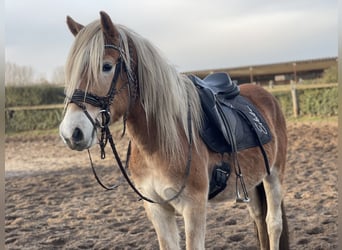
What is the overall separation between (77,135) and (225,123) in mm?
1092

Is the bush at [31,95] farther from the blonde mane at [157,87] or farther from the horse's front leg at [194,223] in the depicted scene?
the horse's front leg at [194,223]

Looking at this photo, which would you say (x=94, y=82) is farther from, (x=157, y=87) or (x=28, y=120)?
(x=28, y=120)

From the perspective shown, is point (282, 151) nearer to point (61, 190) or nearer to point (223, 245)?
point (223, 245)

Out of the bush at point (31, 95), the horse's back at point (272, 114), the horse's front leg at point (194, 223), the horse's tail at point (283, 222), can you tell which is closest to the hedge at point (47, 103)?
the bush at point (31, 95)

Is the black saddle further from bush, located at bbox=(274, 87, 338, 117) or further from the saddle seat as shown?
bush, located at bbox=(274, 87, 338, 117)

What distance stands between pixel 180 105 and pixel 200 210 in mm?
605

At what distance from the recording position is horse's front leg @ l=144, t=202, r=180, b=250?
252 cm

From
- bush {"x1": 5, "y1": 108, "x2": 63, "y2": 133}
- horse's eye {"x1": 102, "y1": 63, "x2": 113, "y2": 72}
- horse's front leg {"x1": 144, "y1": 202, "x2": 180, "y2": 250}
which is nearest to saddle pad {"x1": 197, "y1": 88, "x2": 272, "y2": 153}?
horse's front leg {"x1": 144, "y1": 202, "x2": 180, "y2": 250}

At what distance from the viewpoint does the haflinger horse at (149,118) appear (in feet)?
6.56

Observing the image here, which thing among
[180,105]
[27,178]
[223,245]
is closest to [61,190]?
[27,178]

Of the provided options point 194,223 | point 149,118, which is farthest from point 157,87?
point 194,223

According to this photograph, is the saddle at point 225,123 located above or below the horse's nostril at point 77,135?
below

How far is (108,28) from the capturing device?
2105 mm

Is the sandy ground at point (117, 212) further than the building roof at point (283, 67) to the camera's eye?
No
